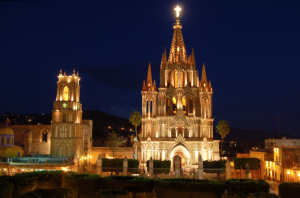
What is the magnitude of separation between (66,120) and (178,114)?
20.7 metres

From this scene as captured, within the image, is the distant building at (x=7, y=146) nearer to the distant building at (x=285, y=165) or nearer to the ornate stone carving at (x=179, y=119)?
the ornate stone carving at (x=179, y=119)

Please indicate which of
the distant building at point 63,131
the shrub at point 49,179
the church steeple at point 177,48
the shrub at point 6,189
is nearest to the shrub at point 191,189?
the shrub at point 49,179

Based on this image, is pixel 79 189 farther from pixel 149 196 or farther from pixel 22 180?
pixel 149 196

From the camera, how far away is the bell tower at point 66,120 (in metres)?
55.5

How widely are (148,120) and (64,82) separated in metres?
17.3

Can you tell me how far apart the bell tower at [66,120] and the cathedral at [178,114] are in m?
12.3

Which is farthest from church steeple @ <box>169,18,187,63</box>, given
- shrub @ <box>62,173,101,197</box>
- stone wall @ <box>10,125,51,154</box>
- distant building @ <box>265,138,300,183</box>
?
shrub @ <box>62,173,101,197</box>

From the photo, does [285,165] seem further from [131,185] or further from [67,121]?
[67,121]

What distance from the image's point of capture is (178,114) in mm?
58938

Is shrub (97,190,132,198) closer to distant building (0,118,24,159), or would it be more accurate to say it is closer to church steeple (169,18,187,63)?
distant building (0,118,24,159)

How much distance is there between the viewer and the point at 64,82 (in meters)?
57.5

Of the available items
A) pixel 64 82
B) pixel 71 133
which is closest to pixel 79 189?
pixel 71 133

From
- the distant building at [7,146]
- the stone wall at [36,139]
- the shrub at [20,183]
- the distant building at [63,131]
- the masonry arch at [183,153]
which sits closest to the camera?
the shrub at [20,183]

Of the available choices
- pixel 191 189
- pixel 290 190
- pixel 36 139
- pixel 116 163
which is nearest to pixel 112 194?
pixel 191 189
